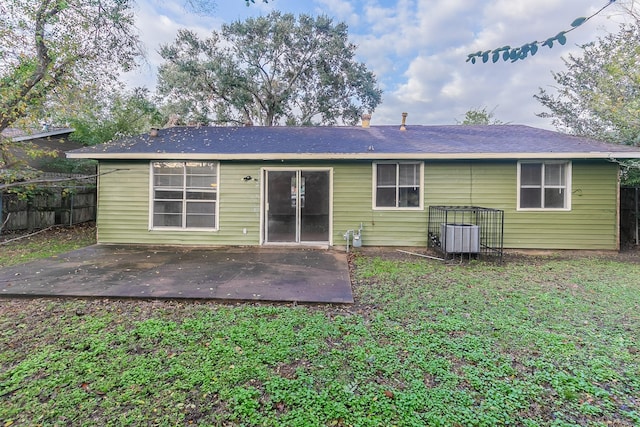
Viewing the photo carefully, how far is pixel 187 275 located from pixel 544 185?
8.36 m

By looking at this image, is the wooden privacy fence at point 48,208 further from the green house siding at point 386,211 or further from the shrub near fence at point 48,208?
the green house siding at point 386,211

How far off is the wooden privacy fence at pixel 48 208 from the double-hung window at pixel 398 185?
821 cm

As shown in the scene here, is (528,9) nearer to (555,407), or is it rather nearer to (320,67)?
(555,407)

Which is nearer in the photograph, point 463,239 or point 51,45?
point 463,239

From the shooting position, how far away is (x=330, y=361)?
258 cm

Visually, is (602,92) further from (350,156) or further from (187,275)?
(187,275)

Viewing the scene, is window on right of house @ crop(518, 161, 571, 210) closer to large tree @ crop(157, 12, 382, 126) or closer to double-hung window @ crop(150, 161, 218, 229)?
double-hung window @ crop(150, 161, 218, 229)

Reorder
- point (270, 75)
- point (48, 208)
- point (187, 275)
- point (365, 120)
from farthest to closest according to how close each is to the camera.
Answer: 1. point (270, 75)
2. point (365, 120)
3. point (48, 208)
4. point (187, 275)

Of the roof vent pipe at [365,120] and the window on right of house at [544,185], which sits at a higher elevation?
the roof vent pipe at [365,120]

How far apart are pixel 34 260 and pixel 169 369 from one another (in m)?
5.77

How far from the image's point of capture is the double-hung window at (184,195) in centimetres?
778

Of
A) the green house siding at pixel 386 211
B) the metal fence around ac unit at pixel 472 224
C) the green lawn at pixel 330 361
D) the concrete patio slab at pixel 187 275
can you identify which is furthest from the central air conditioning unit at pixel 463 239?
the concrete patio slab at pixel 187 275

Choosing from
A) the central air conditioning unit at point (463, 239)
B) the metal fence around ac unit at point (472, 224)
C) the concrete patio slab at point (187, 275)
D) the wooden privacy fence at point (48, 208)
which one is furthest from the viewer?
the wooden privacy fence at point (48, 208)

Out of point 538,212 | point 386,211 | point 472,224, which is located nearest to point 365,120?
point 386,211
